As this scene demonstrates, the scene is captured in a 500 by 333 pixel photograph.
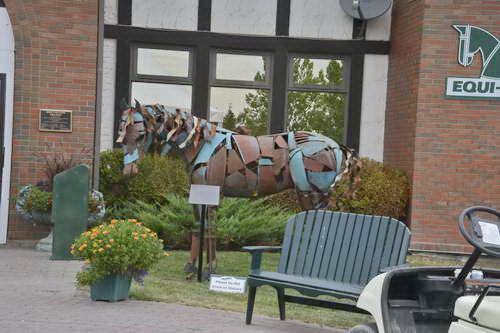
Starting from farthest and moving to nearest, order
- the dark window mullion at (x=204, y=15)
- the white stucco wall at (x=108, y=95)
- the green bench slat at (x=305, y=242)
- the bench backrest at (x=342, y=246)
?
the dark window mullion at (x=204, y=15), the white stucco wall at (x=108, y=95), the green bench slat at (x=305, y=242), the bench backrest at (x=342, y=246)

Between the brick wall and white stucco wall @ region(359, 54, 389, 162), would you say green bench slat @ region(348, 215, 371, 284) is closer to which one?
the brick wall

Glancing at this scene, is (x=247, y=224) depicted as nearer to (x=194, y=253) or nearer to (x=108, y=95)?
(x=194, y=253)

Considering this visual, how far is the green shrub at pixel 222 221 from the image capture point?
458 inches

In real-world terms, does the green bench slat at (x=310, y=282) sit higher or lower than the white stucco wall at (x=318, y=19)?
lower

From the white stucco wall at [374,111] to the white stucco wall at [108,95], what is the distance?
487 centimetres

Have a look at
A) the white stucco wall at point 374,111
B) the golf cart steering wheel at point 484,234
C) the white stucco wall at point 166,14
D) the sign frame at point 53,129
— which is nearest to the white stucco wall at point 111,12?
the white stucco wall at point 166,14

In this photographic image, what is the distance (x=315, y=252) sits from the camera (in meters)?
6.76

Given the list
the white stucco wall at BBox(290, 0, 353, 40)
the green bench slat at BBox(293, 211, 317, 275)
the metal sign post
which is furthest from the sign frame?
the green bench slat at BBox(293, 211, 317, 275)

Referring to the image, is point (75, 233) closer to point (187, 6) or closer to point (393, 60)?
point (187, 6)

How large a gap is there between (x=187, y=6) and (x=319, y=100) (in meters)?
3.16

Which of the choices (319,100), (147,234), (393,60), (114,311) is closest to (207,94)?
(319,100)

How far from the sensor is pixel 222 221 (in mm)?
11844

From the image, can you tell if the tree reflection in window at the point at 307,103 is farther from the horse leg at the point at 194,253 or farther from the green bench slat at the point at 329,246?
the green bench slat at the point at 329,246

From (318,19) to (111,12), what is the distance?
3.96 meters
